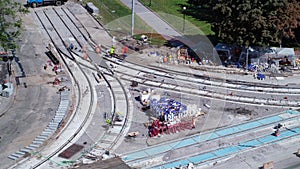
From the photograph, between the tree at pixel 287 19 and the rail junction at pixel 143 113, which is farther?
the tree at pixel 287 19

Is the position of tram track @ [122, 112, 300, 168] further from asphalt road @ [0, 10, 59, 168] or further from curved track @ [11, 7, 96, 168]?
asphalt road @ [0, 10, 59, 168]

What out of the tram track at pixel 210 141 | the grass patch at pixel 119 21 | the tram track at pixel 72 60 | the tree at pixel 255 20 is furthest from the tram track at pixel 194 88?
the grass patch at pixel 119 21

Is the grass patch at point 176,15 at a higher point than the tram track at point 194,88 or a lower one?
higher

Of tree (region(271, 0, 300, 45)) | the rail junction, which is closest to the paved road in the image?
the rail junction

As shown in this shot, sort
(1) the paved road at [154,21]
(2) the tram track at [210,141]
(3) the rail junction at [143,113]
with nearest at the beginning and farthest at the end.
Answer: (2) the tram track at [210,141] → (3) the rail junction at [143,113] → (1) the paved road at [154,21]

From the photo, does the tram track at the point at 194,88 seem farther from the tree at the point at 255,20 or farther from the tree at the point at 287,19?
the tree at the point at 287,19

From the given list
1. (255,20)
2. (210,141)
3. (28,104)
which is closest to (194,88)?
(255,20)
